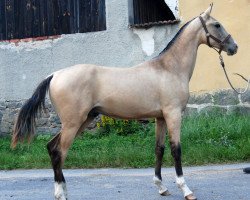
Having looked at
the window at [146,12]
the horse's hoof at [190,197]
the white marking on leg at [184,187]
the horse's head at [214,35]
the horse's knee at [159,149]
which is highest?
the window at [146,12]

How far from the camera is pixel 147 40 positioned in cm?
1241

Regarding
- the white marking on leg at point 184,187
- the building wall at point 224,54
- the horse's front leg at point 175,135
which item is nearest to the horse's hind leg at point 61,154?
the horse's front leg at point 175,135

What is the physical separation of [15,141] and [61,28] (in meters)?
7.06

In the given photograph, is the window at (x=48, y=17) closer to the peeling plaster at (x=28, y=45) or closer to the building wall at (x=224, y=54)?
the peeling plaster at (x=28, y=45)

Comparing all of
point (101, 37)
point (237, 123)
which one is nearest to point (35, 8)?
point (101, 37)

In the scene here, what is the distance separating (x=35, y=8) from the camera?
14.0m

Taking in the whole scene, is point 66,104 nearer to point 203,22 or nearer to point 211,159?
point 203,22

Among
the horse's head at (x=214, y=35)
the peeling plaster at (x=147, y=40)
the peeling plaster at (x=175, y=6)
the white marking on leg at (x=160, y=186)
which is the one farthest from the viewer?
the peeling plaster at (x=147, y=40)

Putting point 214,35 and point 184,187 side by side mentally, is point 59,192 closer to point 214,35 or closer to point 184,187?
point 184,187

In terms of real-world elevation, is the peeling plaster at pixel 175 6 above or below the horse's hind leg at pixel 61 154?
above

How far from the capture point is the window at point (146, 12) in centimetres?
1275

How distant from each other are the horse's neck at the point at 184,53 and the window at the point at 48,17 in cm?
583

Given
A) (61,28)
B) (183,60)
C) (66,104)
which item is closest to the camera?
(66,104)

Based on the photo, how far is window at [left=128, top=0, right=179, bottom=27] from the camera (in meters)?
12.8
